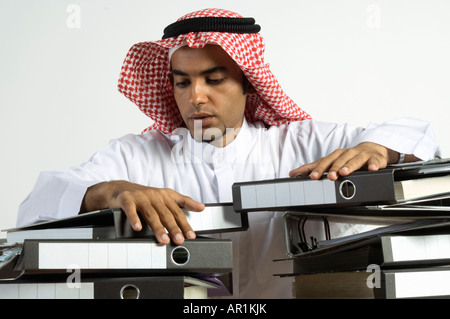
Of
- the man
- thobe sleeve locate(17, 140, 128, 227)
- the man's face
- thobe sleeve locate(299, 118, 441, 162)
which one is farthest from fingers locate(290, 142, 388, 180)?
the man's face

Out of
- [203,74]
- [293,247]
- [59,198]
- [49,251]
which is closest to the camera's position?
[49,251]

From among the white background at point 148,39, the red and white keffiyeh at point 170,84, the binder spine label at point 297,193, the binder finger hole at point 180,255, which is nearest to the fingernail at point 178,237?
the binder finger hole at point 180,255

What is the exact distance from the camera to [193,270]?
0.70m

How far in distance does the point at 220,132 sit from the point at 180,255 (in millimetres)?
960

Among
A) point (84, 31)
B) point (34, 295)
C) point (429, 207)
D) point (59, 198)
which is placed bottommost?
point (34, 295)

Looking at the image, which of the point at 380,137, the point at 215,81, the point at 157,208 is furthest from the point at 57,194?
the point at 380,137

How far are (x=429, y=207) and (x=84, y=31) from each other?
2188 mm

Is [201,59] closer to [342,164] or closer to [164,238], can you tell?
[342,164]

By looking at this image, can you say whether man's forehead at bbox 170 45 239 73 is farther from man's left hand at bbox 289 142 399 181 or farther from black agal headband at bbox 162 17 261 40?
man's left hand at bbox 289 142 399 181

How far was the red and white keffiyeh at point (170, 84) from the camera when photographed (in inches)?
61.7

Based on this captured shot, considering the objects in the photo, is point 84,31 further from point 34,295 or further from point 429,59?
point 34,295

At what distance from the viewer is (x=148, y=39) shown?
8.76 feet

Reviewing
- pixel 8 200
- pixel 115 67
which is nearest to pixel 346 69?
pixel 115 67

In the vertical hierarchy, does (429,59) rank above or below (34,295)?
above
